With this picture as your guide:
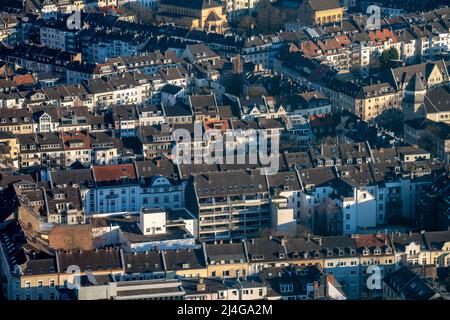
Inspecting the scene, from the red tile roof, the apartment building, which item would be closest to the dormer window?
the apartment building

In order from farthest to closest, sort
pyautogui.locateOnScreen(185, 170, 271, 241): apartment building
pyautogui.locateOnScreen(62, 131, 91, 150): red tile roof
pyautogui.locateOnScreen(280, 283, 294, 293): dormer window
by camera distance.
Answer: pyautogui.locateOnScreen(62, 131, 91, 150): red tile roof
pyautogui.locateOnScreen(185, 170, 271, 241): apartment building
pyautogui.locateOnScreen(280, 283, 294, 293): dormer window

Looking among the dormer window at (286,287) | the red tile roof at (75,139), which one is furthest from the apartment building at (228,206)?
the dormer window at (286,287)

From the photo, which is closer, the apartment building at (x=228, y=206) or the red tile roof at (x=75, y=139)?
the apartment building at (x=228, y=206)

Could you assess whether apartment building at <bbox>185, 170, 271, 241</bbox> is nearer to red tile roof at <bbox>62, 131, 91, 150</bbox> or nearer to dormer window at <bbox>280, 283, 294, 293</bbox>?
red tile roof at <bbox>62, 131, 91, 150</bbox>

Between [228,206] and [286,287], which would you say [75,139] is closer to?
[228,206]

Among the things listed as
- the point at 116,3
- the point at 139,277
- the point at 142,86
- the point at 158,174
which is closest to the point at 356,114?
the point at 142,86

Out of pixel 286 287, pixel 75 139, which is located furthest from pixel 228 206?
pixel 75 139

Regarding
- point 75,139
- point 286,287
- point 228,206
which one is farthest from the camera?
point 75,139

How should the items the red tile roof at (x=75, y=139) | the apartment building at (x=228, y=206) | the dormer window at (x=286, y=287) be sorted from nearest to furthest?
the dormer window at (x=286, y=287)
the apartment building at (x=228, y=206)
the red tile roof at (x=75, y=139)

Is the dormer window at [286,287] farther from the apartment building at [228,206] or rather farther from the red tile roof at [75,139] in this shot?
the red tile roof at [75,139]

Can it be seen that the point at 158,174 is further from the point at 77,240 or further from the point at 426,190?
the point at 426,190

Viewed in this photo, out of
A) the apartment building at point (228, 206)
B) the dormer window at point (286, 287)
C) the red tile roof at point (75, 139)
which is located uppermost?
the red tile roof at point (75, 139)

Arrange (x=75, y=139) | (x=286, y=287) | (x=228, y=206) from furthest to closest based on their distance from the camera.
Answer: (x=75, y=139), (x=228, y=206), (x=286, y=287)
